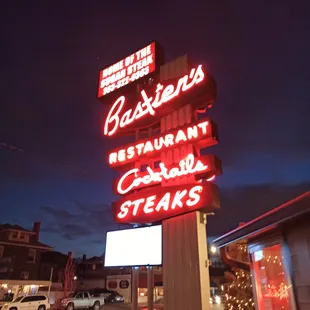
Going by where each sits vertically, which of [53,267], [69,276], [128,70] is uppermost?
[128,70]

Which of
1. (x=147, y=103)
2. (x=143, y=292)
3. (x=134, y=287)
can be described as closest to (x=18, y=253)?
(x=143, y=292)

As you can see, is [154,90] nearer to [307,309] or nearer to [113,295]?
[307,309]

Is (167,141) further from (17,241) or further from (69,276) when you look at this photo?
(17,241)

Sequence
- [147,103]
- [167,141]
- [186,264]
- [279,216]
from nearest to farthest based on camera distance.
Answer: [279,216]
[186,264]
[167,141]
[147,103]

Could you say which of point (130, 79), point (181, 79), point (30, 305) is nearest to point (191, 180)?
point (181, 79)

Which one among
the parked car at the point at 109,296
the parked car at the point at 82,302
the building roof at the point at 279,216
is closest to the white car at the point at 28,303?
the parked car at the point at 82,302

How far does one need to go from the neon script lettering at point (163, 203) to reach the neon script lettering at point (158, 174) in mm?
440

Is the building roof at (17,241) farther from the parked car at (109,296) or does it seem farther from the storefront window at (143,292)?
the storefront window at (143,292)

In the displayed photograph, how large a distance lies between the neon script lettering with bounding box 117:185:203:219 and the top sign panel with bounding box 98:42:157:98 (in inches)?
191

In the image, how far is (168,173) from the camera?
8.47 metres

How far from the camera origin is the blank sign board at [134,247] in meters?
8.02

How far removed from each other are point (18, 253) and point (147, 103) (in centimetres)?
3352

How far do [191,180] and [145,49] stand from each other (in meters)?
6.13

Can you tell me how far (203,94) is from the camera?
9.28m
